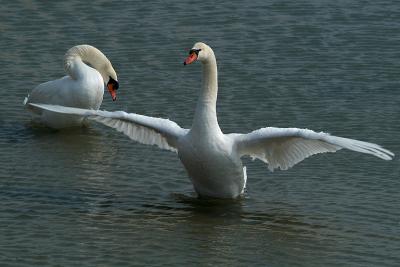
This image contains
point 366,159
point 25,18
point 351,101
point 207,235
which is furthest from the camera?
point 25,18

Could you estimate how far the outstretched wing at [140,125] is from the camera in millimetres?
13102

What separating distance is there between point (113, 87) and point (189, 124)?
4.57 ft

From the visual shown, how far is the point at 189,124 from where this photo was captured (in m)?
15.7

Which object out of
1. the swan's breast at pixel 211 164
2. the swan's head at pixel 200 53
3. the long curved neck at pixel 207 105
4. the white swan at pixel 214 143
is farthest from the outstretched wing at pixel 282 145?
the swan's head at pixel 200 53

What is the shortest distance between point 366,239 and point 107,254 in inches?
96.1

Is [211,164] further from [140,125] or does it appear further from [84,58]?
[84,58]

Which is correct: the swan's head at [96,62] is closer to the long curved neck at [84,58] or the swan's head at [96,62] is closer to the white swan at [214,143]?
the long curved neck at [84,58]

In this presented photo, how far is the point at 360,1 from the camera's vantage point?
20.9m

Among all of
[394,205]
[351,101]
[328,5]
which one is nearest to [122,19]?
[328,5]

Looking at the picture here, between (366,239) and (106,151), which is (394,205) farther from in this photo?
(106,151)

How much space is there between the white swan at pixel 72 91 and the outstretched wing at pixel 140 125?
2486mm

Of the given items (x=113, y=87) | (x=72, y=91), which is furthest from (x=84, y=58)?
(x=72, y=91)

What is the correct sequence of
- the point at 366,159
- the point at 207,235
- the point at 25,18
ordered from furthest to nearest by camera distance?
1. the point at 25,18
2. the point at 366,159
3. the point at 207,235

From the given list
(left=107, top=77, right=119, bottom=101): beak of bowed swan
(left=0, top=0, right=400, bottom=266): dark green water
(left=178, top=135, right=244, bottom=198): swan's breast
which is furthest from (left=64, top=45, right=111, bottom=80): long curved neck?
(left=178, top=135, right=244, bottom=198): swan's breast
